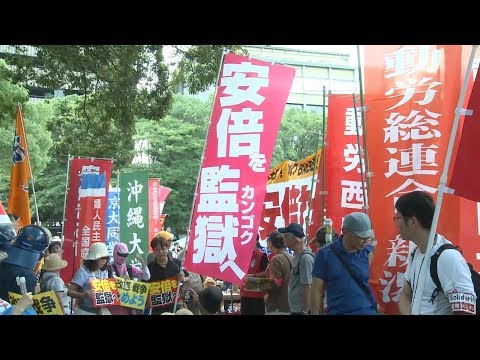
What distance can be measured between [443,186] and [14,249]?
3.05 m

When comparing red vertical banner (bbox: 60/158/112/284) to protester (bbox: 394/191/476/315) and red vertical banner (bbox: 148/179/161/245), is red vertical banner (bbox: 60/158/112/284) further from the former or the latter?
protester (bbox: 394/191/476/315)

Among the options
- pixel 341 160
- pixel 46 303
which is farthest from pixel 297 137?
pixel 46 303

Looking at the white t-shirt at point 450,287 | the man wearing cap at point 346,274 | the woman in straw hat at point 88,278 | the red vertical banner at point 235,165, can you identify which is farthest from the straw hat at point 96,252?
the white t-shirt at point 450,287

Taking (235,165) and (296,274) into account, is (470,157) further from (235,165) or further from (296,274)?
(296,274)

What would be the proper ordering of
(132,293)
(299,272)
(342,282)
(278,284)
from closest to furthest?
(342,282)
(299,272)
(132,293)
(278,284)

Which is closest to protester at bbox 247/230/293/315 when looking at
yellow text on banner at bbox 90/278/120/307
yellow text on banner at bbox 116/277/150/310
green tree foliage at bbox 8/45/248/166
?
yellow text on banner at bbox 116/277/150/310

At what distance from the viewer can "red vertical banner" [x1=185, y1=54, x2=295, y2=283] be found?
5055mm

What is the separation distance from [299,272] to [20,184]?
5520 mm

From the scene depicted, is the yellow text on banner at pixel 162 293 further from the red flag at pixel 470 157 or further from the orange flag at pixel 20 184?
the orange flag at pixel 20 184

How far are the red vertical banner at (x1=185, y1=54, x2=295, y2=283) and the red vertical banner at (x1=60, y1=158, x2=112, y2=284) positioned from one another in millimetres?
3914

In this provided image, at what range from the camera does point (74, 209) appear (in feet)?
29.5
